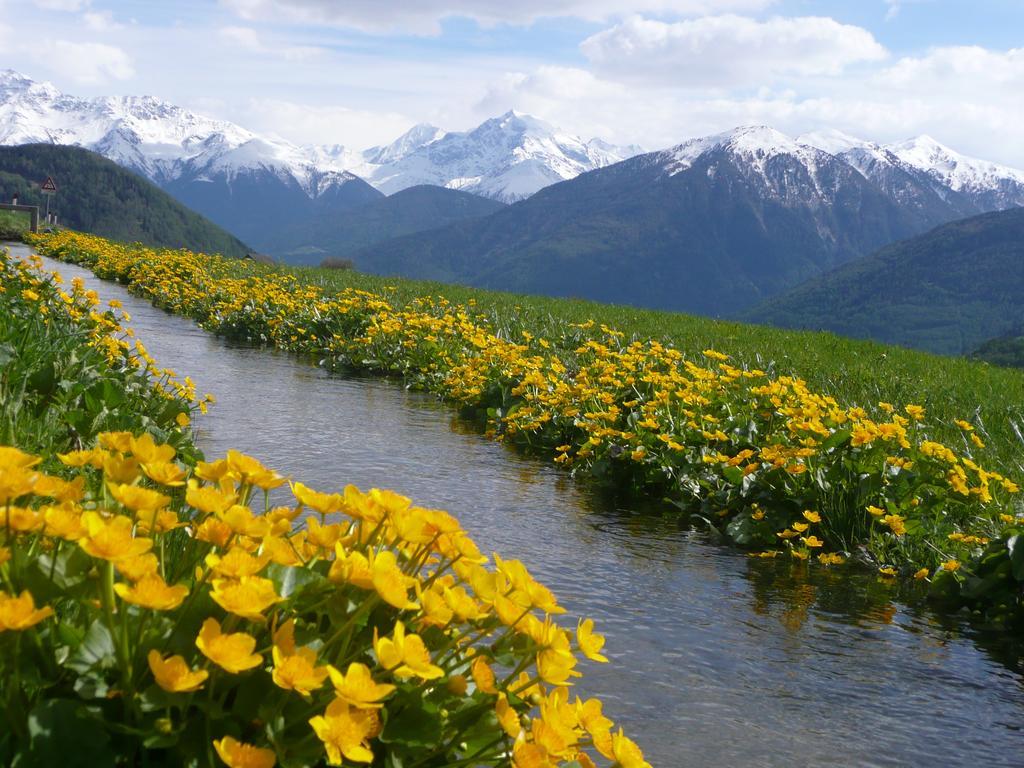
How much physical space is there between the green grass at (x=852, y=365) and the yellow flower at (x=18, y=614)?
6.61m

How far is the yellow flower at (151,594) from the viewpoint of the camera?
162cm

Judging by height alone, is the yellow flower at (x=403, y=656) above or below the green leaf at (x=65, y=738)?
above

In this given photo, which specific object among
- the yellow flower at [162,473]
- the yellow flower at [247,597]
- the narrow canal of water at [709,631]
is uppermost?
the yellow flower at [162,473]

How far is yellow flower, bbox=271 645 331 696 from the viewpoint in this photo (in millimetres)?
1697

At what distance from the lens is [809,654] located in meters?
4.31

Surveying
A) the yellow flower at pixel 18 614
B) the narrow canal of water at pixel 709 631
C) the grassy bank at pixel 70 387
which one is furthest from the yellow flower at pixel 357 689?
the grassy bank at pixel 70 387

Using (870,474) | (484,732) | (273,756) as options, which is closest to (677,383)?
(870,474)

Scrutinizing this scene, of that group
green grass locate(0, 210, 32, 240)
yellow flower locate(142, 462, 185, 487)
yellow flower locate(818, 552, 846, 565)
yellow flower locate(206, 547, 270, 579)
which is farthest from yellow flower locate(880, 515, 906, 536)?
green grass locate(0, 210, 32, 240)

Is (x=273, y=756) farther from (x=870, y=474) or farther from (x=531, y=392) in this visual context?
(x=531, y=392)

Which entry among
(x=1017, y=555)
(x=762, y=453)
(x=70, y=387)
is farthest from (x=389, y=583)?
(x=762, y=453)

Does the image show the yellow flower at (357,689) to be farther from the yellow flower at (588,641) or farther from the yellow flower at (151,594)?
the yellow flower at (588,641)

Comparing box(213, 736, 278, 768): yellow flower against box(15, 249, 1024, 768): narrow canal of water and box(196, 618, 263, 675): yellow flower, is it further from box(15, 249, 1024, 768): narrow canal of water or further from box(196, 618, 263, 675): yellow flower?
box(15, 249, 1024, 768): narrow canal of water

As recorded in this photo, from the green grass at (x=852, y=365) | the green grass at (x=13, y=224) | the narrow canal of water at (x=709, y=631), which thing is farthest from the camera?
the green grass at (x=13, y=224)

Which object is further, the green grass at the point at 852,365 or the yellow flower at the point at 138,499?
the green grass at the point at 852,365
